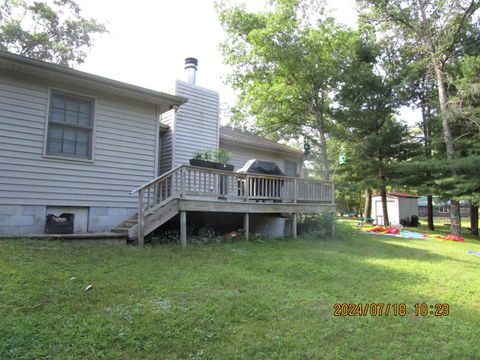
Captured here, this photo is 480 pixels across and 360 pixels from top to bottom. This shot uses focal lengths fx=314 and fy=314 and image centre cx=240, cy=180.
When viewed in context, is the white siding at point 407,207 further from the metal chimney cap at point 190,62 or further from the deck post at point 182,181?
the deck post at point 182,181

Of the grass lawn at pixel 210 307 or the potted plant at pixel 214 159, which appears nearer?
the grass lawn at pixel 210 307

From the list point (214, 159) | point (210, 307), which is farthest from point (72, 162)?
point (210, 307)

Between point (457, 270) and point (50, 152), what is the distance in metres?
8.30

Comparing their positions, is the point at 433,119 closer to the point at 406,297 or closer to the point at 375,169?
the point at 375,169

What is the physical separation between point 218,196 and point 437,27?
15.2 metres

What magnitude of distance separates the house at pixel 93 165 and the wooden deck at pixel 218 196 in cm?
2

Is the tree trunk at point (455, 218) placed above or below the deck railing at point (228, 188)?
below

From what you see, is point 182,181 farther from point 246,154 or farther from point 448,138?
point 448,138

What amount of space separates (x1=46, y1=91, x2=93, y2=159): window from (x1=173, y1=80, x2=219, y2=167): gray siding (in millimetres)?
2682

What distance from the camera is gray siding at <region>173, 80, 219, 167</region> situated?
9266 millimetres

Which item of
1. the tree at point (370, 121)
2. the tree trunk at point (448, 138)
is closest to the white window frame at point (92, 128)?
the tree at point (370, 121)

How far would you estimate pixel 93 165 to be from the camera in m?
6.82

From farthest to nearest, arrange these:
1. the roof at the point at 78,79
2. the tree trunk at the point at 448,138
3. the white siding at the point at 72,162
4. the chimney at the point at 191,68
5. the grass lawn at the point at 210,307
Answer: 1. the tree trunk at the point at 448,138
2. the chimney at the point at 191,68
3. the white siding at the point at 72,162
4. the roof at the point at 78,79
5. the grass lawn at the point at 210,307

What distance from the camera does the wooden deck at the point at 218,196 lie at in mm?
6160
